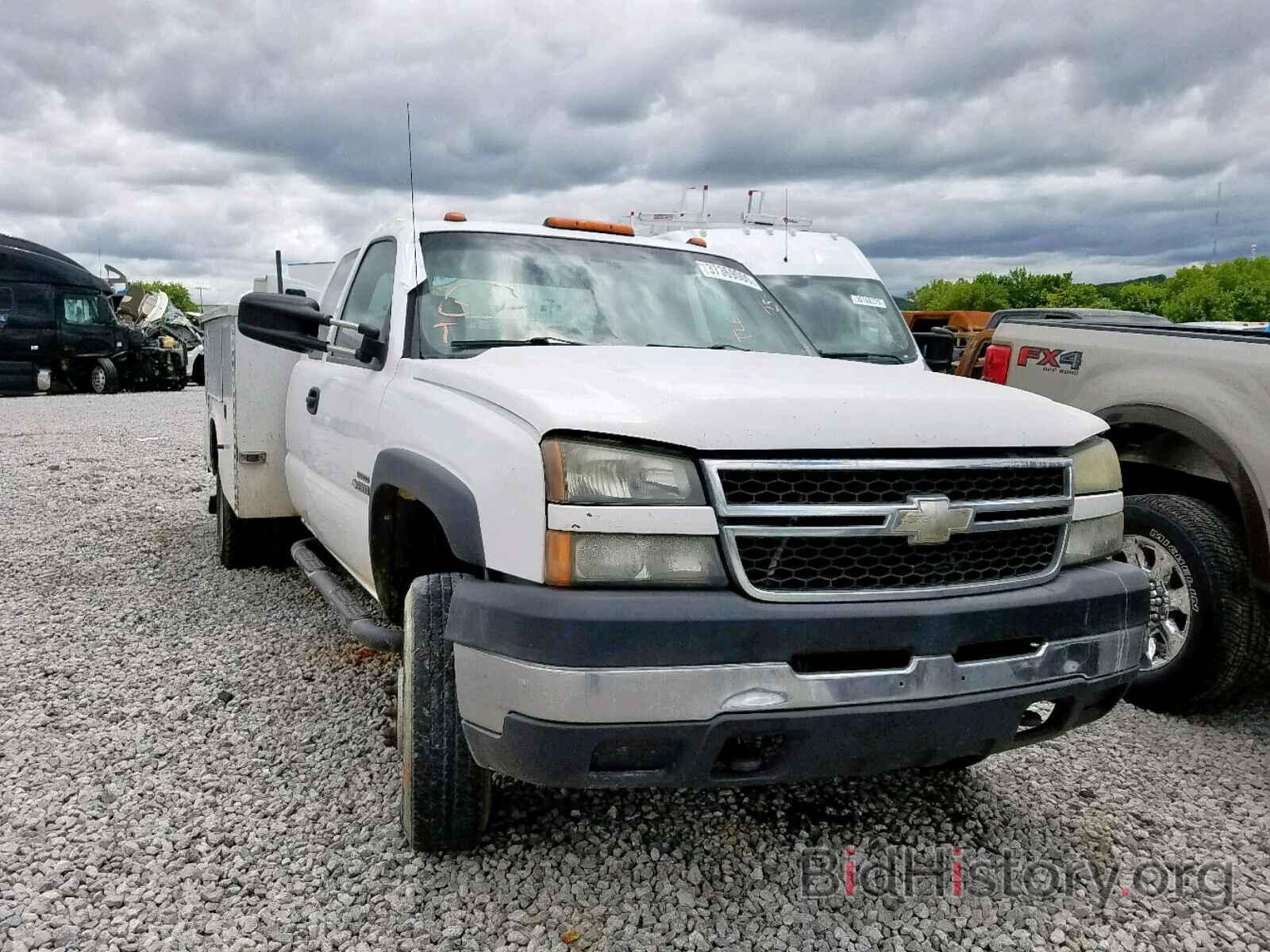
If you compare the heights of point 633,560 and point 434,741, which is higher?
point 633,560

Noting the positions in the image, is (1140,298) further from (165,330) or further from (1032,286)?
(165,330)

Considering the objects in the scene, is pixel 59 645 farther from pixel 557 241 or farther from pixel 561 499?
pixel 561 499

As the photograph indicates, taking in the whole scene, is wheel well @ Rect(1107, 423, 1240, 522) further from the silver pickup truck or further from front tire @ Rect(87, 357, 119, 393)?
front tire @ Rect(87, 357, 119, 393)

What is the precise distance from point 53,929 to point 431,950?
92 cm

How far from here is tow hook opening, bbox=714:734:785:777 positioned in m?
2.32

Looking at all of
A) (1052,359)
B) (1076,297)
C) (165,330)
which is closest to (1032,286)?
(1076,297)

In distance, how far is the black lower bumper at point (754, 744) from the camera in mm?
2221

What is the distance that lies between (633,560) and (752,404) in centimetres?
47

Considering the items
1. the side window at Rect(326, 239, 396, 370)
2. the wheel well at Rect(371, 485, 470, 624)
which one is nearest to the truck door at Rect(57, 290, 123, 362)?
the side window at Rect(326, 239, 396, 370)

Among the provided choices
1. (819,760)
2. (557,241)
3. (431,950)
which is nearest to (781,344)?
(557,241)

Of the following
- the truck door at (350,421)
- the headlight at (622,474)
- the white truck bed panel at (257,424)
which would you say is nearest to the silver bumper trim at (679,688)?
the headlight at (622,474)

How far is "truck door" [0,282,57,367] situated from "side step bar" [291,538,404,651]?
1986 centimetres

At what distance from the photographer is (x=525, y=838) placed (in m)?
2.97

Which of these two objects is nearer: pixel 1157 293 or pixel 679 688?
pixel 679 688
